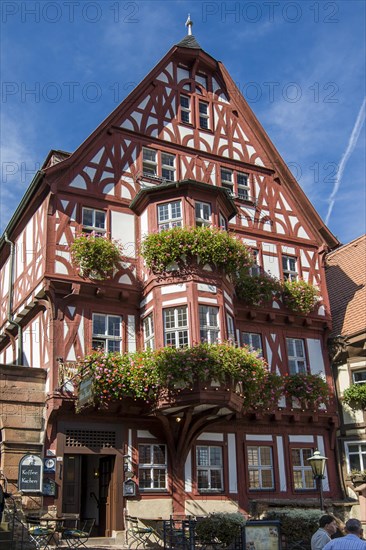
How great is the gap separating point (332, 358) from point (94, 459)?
9.09 metres

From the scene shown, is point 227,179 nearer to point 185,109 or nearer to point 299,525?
point 185,109

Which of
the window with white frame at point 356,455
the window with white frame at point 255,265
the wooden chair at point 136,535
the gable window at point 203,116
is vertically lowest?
the wooden chair at point 136,535

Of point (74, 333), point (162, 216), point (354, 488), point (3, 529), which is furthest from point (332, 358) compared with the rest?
point (3, 529)

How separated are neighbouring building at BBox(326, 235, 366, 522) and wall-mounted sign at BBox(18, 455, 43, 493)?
10.6 meters

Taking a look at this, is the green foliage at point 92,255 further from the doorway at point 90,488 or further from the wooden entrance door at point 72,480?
the wooden entrance door at point 72,480

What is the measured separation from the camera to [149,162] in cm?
2381

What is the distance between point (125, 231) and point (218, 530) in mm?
10123

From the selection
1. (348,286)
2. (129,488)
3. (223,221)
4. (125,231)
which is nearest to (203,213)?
(223,221)

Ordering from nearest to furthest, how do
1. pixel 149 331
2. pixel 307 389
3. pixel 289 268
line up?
pixel 149 331 < pixel 307 389 < pixel 289 268

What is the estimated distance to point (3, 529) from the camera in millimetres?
15633

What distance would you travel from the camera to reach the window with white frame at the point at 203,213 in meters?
22.0

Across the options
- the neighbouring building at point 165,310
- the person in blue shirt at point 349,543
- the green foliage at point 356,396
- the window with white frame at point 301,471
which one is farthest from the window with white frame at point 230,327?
the person in blue shirt at point 349,543

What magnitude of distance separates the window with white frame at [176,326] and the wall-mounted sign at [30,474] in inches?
195

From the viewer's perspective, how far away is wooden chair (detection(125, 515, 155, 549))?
18.0m
